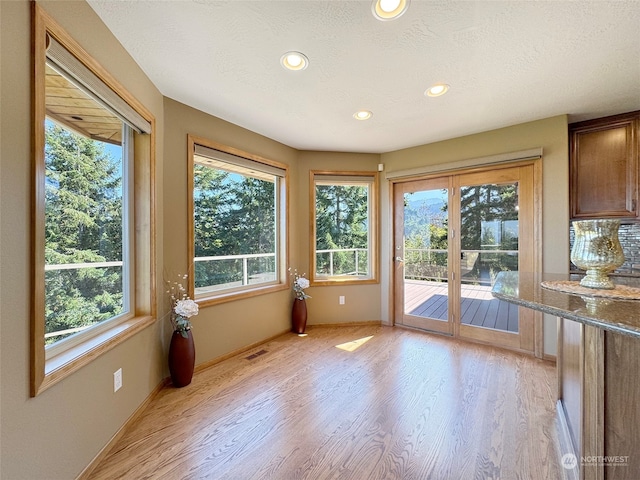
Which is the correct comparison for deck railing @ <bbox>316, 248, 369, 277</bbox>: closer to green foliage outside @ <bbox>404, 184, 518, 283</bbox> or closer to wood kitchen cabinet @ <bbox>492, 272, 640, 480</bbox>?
green foliage outside @ <bbox>404, 184, 518, 283</bbox>

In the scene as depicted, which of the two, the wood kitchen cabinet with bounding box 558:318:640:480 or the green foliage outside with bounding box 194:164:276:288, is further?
the green foliage outside with bounding box 194:164:276:288

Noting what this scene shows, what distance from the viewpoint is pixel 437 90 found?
215cm

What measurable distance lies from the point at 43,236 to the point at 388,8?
1.95m

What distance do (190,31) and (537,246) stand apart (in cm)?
343

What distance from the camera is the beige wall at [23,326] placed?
3.25ft

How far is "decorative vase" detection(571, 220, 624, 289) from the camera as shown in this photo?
1.23 metres

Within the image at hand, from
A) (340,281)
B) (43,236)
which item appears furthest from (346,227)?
(43,236)

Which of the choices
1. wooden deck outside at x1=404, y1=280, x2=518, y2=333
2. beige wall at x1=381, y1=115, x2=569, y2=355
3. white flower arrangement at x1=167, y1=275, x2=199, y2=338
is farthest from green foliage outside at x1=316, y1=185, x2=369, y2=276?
white flower arrangement at x1=167, y1=275, x2=199, y2=338

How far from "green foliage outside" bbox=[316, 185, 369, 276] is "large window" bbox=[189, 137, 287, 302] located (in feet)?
1.93

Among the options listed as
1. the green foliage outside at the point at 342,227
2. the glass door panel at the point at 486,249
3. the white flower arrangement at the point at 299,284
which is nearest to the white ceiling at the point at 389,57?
the glass door panel at the point at 486,249

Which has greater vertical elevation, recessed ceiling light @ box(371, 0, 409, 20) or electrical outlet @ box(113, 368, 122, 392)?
recessed ceiling light @ box(371, 0, 409, 20)

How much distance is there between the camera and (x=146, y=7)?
1386 millimetres

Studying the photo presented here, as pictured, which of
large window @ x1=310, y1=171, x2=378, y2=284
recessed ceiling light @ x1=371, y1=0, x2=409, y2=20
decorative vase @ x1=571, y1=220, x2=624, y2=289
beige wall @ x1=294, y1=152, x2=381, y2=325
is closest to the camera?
decorative vase @ x1=571, y1=220, x2=624, y2=289

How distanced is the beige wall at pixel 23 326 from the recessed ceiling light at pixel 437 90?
7.22 ft
